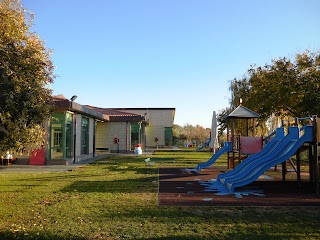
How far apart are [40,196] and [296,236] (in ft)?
19.2

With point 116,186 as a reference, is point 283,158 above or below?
above

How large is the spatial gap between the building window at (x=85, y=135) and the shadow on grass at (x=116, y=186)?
1102 centimetres

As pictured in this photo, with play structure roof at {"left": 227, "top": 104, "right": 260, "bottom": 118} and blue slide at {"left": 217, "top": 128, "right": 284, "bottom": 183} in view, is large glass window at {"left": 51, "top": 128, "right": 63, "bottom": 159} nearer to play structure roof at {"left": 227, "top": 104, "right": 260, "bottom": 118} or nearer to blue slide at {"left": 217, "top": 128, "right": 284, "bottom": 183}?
play structure roof at {"left": 227, "top": 104, "right": 260, "bottom": 118}

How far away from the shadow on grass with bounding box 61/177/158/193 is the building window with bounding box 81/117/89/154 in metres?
11.0

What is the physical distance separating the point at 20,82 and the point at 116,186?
4.52 m

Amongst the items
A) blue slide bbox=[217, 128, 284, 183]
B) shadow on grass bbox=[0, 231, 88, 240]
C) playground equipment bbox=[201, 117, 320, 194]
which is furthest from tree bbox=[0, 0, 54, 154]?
blue slide bbox=[217, 128, 284, 183]

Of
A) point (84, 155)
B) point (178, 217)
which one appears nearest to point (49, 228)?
point (178, 217)

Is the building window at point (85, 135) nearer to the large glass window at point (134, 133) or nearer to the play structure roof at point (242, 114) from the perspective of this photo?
the large glass window at point (134, 133)

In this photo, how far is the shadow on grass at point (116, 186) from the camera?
29.2 feet

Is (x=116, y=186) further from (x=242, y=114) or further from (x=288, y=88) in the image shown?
(x=288, y=88)

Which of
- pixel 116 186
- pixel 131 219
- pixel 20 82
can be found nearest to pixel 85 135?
pixel 116 186

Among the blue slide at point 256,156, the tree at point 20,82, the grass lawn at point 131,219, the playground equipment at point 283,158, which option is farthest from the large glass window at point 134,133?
the tree at point 20,82

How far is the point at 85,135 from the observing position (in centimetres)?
2228

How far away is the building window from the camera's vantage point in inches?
843
